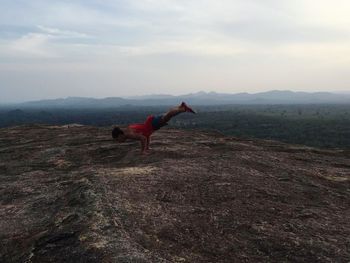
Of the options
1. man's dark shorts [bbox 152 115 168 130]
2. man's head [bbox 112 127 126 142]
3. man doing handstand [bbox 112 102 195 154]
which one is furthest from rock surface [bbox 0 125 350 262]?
man's dark shorts [bbox 152 115 168 130]

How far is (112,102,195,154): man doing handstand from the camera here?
16016 millimetres

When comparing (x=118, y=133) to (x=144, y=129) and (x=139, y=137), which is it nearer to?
(x=139, y=137)

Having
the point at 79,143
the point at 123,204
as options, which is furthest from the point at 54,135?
the point at 123,204

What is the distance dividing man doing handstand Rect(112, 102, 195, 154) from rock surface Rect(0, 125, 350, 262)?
0.79 m

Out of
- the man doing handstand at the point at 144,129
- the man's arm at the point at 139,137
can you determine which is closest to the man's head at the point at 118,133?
the man doing handstand at the point at 144,129

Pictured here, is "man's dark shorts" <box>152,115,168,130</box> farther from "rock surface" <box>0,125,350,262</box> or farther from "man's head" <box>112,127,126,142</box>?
"man's head" <box>112,127,126,142</box>

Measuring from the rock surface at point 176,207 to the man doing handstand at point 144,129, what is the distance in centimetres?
79

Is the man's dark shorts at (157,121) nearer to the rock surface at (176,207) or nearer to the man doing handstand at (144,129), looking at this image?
the man doing handstand at (144,129)

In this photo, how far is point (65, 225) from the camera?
9.78m

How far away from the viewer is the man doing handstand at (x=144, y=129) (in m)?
16.0

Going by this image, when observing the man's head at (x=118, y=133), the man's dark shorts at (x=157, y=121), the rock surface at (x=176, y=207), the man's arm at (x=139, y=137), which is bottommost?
the rock surface at (x=176, y=207)

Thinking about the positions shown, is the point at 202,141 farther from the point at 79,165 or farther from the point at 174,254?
the point at 174,254

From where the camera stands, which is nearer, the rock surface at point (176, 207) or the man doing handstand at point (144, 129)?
the rock surface at point (176, 207)

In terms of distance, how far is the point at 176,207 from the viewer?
10719mm
